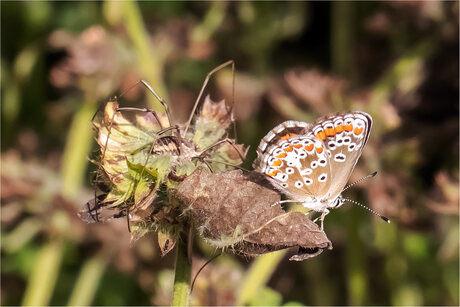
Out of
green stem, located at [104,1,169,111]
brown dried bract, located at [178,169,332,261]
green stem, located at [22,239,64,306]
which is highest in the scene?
brown dried bract, located at [178,169,332,261]

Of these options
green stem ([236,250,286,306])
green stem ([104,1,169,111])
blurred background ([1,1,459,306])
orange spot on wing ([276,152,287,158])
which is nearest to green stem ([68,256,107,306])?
blurred background ([1,1,459,306])

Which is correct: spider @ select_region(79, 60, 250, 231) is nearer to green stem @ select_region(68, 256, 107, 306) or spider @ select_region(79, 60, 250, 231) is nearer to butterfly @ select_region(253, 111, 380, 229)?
butterfly @ select_region(253, 111, 380, 229)

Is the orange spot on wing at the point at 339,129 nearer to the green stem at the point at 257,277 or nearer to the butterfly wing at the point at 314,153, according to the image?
the butterfly wing at the point at 314,153

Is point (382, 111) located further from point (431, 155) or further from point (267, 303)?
point (267, 303)

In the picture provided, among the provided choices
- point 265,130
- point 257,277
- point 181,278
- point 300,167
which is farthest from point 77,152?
point 181,278

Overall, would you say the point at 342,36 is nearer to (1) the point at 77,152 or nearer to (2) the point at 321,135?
(1) the point at 77,152

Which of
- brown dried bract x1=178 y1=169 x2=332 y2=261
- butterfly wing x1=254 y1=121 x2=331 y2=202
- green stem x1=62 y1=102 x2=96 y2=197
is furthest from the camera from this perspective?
green stem x1=62 y1=102 x2=96 y2=197

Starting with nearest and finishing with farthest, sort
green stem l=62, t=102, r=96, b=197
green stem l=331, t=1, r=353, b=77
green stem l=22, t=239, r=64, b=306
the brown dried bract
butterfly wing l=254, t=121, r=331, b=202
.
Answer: the brown dried bract
butterfly wing l=254, t=121, r=331, b=202
green stem l=22, t=239, r=64, b=306
green stem l=62, t=102, r=96, b=197
green stem l=331, t=1, r=353, b=77
